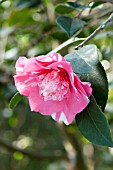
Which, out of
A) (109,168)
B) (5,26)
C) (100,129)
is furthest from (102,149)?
(100,129)

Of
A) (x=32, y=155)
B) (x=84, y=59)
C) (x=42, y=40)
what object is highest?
(x=84, y=59)

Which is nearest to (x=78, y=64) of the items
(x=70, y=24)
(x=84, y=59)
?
(x=84, y=59)

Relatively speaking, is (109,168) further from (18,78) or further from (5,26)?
(18,78)

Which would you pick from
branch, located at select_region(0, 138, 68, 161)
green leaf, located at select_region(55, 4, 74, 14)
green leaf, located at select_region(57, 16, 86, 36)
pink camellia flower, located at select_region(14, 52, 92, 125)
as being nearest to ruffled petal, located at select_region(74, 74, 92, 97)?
pink camellia flower, located at select_region(14, 52, 92, 125)

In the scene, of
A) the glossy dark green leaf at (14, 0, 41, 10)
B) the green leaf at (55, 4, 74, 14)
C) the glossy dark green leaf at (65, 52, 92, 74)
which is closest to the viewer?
the glossy dark green leaf at (65, 52, 92, 74)

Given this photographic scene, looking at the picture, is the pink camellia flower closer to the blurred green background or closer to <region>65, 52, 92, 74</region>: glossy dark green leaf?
<region>65, 52, 92, 74</region>: glossy dark green leaf

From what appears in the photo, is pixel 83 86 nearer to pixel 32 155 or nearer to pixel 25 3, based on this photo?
pixel 25 3

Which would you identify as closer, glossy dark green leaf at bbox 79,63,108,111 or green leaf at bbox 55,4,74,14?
glossy dark green leaf at bbox 79,63,108,111
